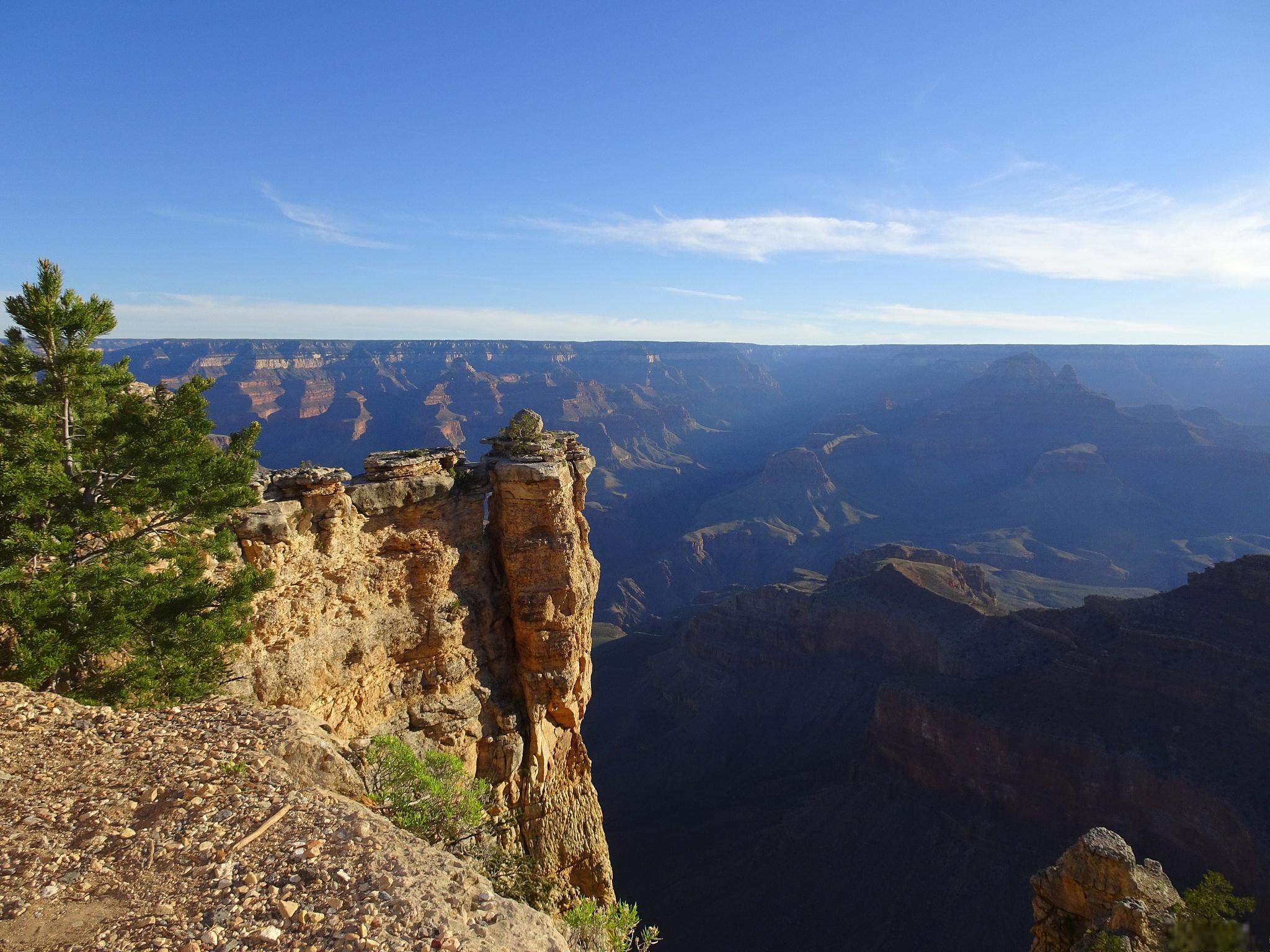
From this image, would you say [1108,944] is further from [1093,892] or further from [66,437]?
[66,437]

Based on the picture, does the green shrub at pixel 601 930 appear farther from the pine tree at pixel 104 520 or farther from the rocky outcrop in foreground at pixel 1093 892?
the rocky outcrop in foreground at pixel 1093 892

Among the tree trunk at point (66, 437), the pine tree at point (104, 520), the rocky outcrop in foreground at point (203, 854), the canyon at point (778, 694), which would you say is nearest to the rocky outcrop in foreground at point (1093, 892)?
the canyon at point (778, 694)

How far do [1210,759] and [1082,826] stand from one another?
23.9 feet

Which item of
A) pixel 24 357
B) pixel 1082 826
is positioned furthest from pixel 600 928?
pixel 1082 826

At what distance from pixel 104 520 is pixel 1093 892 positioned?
78.6 feet

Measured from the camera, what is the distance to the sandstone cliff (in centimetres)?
1638

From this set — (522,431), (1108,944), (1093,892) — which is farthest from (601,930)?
(522,431)

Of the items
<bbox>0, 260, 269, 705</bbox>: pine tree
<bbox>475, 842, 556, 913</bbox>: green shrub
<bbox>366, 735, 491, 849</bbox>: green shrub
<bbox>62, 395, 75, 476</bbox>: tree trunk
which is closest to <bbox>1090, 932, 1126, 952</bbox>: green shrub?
<bbox>475, 842, 556, 913</bbox>: green shrub

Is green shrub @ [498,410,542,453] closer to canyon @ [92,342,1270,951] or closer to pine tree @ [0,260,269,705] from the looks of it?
canyon @ [92,342,1270,951]

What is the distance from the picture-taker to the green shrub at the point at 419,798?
472 inches

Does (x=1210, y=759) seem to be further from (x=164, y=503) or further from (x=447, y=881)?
(x=164, y=503)

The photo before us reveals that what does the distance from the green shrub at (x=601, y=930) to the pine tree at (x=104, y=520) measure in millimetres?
8815

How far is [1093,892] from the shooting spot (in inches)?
660

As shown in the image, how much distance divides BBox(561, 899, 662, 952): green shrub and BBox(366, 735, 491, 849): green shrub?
2.60 m
